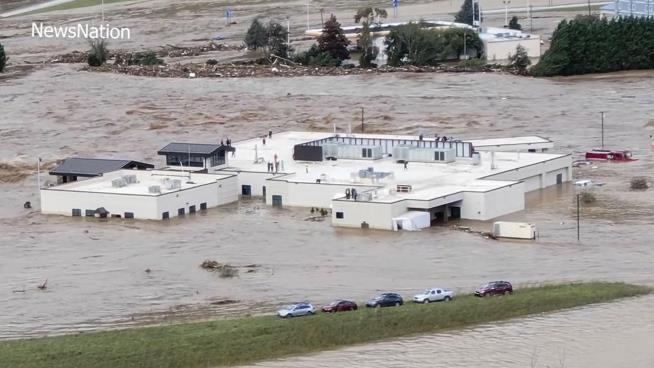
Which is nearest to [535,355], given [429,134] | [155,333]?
[155,333]

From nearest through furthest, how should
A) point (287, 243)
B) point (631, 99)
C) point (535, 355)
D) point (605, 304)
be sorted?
A: point (535, 355)
point (605, 304)
point (287, 243)
point (631, 99)

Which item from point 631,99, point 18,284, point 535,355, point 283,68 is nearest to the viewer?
point 535,355

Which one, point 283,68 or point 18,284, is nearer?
point 18,284

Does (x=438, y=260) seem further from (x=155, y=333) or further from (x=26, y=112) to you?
(x=26, y=112)

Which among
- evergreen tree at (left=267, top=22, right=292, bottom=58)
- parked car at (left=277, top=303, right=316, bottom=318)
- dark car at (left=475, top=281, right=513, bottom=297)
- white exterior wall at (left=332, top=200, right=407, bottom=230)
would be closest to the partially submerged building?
white exterior wall at (left=332, top=200, right=407, bottom=230)

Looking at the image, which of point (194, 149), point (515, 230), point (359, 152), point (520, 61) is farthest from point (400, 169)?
point (520, 61)
